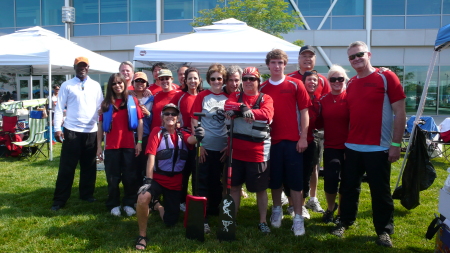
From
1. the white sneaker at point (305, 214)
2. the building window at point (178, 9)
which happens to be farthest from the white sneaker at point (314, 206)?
the building window at point (178, 9)

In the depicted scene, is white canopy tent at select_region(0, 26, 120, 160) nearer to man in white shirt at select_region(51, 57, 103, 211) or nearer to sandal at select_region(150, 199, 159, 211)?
man in white shirt at select_region(51, 57, 103, 211)

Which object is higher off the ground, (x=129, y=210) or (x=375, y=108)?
(x=375, y=108)

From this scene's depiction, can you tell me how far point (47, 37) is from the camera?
8102 mm

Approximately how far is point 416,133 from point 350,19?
16716 millimetres

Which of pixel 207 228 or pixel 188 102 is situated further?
pixel 188 102

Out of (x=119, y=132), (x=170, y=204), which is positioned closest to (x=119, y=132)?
(x=119, y=132)

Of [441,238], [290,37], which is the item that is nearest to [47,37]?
[441,238]

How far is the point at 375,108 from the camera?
3.40 meters

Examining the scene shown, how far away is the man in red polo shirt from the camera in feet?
11.0

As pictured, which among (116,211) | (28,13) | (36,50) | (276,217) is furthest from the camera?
(28,13)

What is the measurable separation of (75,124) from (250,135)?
96.4 inches

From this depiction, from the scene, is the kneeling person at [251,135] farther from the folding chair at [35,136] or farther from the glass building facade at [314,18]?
the glass building facade at [314,18]

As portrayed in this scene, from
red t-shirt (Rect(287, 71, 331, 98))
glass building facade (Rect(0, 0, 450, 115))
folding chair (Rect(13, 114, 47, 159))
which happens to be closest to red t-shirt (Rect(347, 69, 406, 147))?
red t-shirt (Rect(287, 71, 331, 98))

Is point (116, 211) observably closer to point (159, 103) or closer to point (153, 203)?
point (153, 203)
